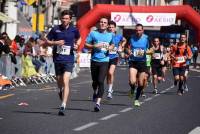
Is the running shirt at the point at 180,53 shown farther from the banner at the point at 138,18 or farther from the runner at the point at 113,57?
the banner at the point at 138,18

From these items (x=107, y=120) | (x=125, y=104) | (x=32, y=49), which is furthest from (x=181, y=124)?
(x=32, y=49)

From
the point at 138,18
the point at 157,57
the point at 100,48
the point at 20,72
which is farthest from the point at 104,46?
the point at 138,18

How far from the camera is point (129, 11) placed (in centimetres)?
4272

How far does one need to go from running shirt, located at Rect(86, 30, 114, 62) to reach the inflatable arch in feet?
84.2

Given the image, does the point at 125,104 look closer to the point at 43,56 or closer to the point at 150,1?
the point at 43,56

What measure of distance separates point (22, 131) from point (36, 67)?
651 inches

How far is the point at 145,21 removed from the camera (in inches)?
1713

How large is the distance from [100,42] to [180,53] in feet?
23.5

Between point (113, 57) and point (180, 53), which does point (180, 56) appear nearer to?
point (180, 53)

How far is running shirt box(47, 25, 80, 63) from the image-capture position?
1412cm

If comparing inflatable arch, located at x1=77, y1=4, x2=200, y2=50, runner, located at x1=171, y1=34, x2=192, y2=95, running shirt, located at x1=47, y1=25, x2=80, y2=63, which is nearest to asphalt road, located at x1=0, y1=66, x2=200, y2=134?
running shirt, located at x1=47, y1=25, x2=80, y2=63

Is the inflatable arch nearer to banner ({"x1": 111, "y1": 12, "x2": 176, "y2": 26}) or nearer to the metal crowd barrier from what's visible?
banner ({"x1": 111, "y1": 12, "x2": 176, "y2": 26})

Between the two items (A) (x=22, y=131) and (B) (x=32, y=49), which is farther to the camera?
(B) (x=32, y=49)

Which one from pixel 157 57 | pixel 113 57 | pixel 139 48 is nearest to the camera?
pixel 139 48
